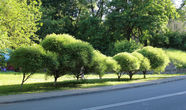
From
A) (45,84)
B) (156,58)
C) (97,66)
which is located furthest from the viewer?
(156,58)

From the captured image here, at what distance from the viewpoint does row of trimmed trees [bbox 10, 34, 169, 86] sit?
11859 millimetres

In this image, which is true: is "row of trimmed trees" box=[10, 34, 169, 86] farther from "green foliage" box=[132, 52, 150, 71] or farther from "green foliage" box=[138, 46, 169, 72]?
"green foliage" box=[138, 46, 169, 72]

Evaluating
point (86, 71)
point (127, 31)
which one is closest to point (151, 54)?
point (86, 71)

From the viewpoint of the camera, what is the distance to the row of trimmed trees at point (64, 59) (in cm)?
1186

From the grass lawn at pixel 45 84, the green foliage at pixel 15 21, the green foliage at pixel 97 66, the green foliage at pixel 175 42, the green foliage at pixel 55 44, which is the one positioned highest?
the green foliage at pixel 175 42

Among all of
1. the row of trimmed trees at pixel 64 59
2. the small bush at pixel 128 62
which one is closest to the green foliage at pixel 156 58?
the row of trimmed trees at pixel 64 59

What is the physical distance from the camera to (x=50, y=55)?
12.5 metres

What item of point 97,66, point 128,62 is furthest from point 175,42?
point 97,66

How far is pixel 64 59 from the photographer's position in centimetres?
1305

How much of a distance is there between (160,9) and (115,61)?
58.7 feet

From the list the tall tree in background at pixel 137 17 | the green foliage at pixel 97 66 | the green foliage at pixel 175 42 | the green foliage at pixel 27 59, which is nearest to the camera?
the green foliage at pixel 27 59

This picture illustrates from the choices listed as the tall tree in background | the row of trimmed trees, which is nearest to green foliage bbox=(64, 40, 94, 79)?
the row of trimmed trees

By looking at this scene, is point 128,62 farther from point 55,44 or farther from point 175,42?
point 175,42

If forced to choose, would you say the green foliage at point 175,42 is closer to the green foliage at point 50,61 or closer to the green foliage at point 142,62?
the green foliage at point 142,62
